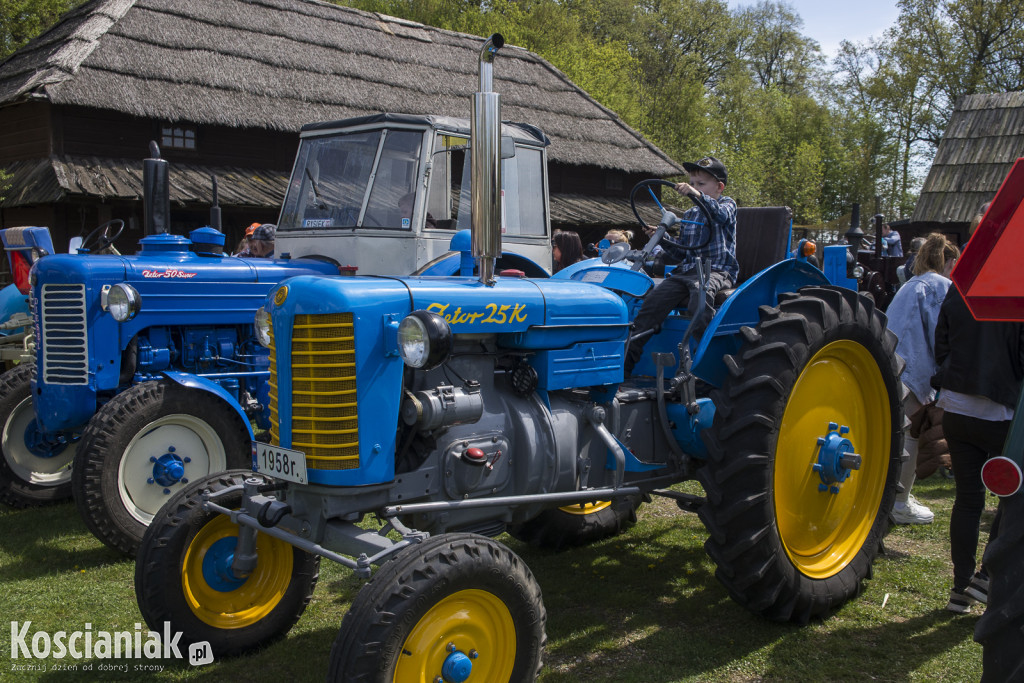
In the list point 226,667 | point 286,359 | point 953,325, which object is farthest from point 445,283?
point 953,325

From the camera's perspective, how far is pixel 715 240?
14.4 feet

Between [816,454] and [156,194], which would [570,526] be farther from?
[156,194]

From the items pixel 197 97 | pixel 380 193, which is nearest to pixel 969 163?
pixel 197 97

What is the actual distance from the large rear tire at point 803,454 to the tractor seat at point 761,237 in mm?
1000

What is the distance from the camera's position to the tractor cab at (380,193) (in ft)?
18.8

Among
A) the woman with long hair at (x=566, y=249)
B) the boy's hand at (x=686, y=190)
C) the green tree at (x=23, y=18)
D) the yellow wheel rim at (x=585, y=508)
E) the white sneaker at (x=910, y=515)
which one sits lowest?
the white sneaker at (x=910, y=515)

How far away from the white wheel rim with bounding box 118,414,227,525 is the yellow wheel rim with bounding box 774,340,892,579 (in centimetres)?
308

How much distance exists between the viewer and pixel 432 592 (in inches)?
101

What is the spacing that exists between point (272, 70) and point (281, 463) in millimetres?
14005

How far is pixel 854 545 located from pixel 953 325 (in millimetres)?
1144

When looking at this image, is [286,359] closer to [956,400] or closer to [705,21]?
[956,400]

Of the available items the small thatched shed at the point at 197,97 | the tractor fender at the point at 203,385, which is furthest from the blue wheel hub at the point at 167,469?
the small thatched shed at the point at 197,97

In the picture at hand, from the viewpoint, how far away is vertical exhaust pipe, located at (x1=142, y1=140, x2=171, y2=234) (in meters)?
5.70
